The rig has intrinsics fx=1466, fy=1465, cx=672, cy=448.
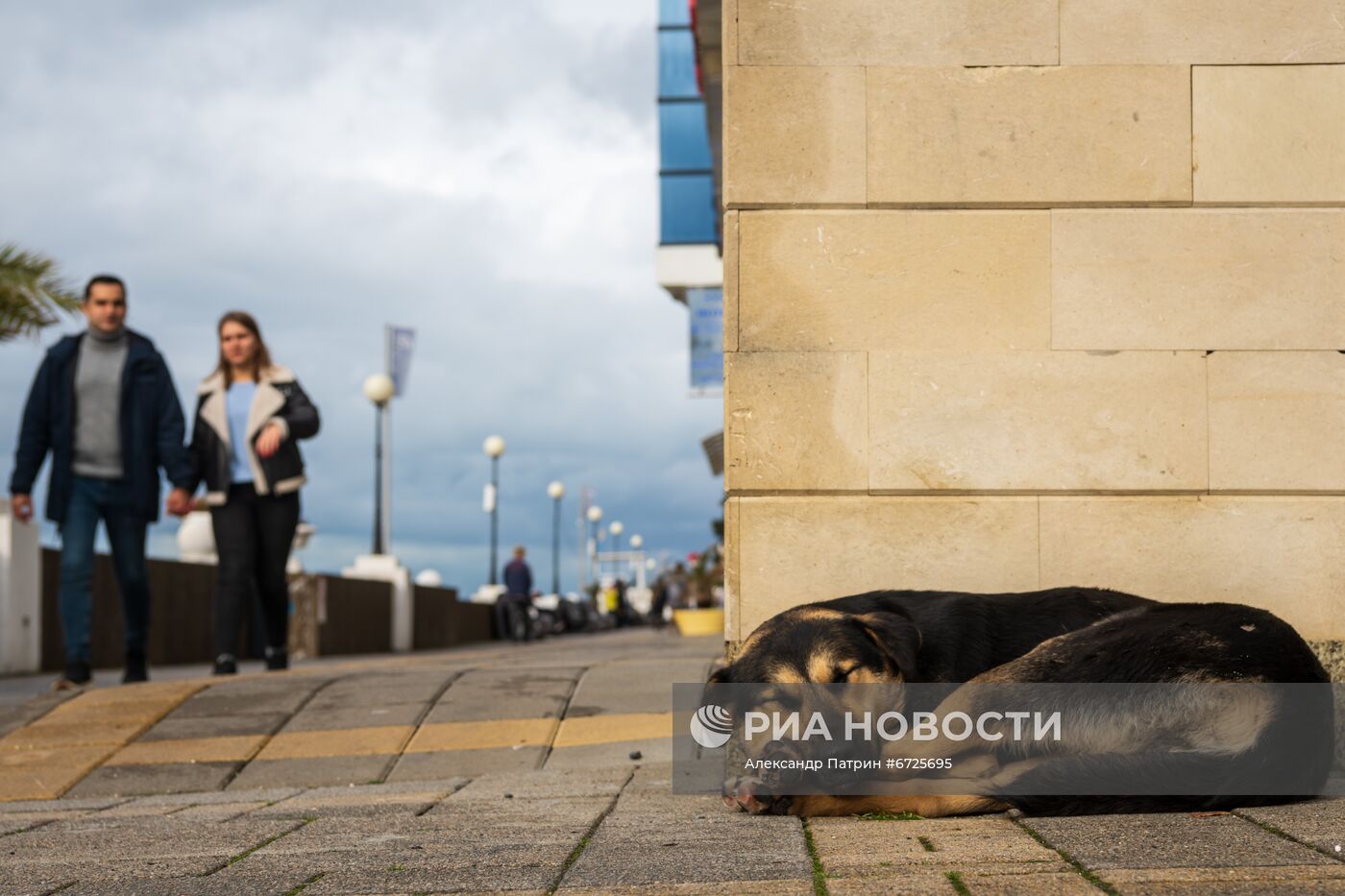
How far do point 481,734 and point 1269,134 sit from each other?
148 inches

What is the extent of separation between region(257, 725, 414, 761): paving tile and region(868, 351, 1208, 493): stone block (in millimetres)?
2326

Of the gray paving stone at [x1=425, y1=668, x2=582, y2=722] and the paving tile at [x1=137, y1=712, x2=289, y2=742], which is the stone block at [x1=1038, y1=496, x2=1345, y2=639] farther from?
the paving tile at [x1=137, y1=712, x2=289, y2=742]

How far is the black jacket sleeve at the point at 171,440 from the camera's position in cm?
832

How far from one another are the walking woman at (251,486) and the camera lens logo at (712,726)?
14.2ft

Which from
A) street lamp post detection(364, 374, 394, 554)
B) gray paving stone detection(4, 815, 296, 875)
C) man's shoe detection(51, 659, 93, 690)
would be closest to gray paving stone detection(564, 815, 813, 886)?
gray paving stone detection(4, 815, 296, 875)

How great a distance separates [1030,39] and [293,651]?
53.3 feet

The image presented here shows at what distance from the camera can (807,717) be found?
12.3 ft

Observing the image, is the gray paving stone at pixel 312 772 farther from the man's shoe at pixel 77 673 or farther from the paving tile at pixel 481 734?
the man's shoe at pixel 77 673

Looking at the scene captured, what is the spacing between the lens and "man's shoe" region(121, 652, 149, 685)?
820 cm

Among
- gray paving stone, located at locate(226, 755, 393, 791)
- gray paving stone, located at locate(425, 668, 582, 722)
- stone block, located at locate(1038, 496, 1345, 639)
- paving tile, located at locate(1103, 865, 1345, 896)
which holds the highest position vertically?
stone block, located at locate(1038, 496, 1345, 639)

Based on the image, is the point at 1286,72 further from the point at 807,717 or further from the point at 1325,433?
the point at 807,717

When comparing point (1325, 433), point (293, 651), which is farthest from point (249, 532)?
point (293, 651)

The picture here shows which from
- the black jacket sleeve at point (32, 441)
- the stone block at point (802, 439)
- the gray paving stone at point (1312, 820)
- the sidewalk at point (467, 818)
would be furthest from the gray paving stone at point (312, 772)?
the gray paving stone at point (1312, 820)

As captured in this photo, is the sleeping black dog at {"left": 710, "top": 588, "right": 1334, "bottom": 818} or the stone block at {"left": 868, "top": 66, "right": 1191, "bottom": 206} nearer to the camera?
the sleeping black dog at {"left": 710, "top": 588, "right": 1334, "bottom": 818}
